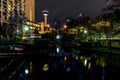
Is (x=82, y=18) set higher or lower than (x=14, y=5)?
lower

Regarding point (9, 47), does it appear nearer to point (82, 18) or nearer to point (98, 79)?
point (98, 79)

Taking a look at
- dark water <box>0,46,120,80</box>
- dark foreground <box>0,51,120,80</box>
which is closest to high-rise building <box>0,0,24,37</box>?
dark water <box>0,46,120,80</box>

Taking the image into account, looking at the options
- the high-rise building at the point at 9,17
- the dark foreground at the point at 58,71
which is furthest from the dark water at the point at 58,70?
the high-rise building at the point at 9,17

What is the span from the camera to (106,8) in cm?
5662

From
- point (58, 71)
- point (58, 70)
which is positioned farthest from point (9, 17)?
point (58, 71)

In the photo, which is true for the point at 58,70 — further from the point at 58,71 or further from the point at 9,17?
the point at 9,17

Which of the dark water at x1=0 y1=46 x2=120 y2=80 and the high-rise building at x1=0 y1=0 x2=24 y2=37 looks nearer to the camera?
the dark water at x1=0 y1=46 x2=120 y2=80

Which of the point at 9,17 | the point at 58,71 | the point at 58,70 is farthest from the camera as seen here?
the point at 9,17

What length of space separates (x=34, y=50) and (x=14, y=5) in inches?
6255

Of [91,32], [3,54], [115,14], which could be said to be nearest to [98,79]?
[3,54]

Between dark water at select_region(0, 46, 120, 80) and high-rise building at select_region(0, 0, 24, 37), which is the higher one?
high-rise building at select_region(0, 0, 24, 37)

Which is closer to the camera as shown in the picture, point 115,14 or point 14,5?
point 115,14

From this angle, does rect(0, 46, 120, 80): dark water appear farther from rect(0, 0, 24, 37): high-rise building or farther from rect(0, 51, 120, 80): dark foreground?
rect(0, 0, 24, 37): high-rise building

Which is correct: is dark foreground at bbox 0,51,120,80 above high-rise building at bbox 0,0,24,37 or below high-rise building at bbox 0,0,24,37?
below
